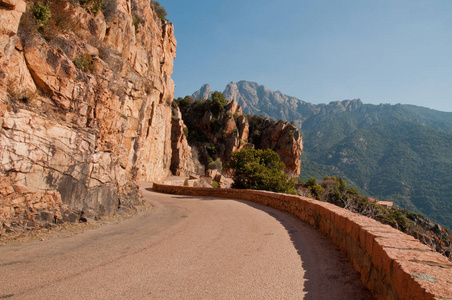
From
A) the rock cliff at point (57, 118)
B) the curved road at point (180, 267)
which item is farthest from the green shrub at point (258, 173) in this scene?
the curved road at point (180, 267)

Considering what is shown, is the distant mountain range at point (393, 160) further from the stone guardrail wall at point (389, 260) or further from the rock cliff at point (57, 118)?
the rock cliff at point (57, 118)

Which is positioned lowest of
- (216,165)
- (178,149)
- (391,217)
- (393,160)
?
(391,217)

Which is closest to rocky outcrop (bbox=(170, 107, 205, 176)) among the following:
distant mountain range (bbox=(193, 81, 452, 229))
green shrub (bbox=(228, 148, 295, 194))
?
green shrub (bbox=(228, 148, 295, 194))

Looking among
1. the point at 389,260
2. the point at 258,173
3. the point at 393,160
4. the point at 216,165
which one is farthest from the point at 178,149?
the point at 393,160

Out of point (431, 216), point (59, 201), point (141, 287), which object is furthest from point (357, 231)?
point (431, 216)

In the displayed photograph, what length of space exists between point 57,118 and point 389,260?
28.0ft

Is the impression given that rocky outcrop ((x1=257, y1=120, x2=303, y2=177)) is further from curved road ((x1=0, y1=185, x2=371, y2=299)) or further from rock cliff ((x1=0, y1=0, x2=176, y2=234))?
curved road ((x1=0, y1=185, x2=371, y2=299))

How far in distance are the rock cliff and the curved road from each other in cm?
128

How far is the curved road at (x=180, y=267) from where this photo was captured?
3.74 metres

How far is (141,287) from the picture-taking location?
12.6ft

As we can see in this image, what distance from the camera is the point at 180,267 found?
15.3 ft

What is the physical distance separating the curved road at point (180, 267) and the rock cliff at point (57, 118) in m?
1.28

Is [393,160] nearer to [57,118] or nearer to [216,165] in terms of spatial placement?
[216,165]

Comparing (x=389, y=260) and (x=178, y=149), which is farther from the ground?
(x=178, y=149)
